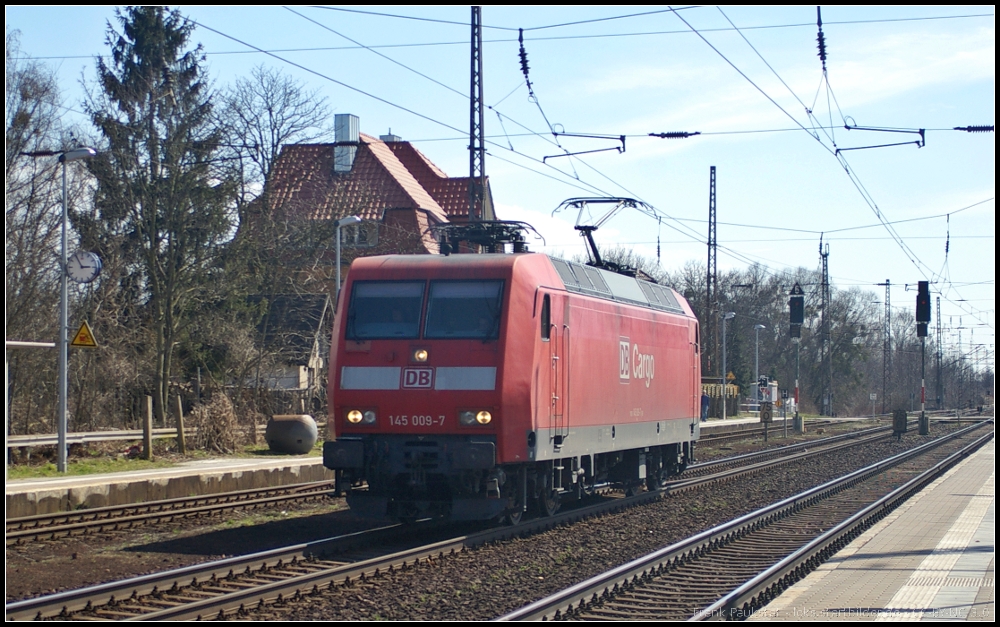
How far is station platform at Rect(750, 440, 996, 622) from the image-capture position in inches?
326

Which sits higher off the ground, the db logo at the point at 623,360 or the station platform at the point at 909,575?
the db logo at the point at 623,360

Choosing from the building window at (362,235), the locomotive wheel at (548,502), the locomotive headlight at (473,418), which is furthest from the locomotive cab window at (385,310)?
the building window at (362,235)

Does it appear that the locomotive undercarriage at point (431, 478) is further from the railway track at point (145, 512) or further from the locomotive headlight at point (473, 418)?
the railway track at point (145, 512)

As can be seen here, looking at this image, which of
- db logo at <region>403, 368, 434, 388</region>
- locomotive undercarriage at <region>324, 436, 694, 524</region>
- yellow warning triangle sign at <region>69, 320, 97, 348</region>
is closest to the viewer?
locomotive undercarriage at <region>324, 436, 694, 524</region>

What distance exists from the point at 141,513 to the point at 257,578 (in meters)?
5.98

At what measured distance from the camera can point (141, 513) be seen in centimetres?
1509

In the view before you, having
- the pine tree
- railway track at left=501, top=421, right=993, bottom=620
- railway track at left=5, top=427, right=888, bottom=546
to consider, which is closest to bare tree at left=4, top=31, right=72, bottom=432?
the pine tree

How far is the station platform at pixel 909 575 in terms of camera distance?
8.27m

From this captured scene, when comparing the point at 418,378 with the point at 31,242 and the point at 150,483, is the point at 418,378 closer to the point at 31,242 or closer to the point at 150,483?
the point at 150,483

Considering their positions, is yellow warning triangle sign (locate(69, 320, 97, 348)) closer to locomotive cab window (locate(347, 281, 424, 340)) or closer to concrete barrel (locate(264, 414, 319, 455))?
concrete barrel (locate(264, 414, 319, 455))

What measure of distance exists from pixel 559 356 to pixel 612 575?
13.6 feet

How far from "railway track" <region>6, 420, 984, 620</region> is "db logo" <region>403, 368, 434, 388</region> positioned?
72.7 inches

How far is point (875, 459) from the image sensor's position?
28547 mm

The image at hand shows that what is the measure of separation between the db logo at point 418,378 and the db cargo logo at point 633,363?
4365mm
